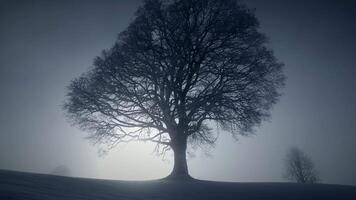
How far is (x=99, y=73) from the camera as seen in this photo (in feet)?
54.3

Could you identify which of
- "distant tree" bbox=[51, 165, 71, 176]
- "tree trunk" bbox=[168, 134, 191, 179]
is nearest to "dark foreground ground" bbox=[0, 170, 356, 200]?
"tree trunk" bbox=[168, 134, 191, 179]

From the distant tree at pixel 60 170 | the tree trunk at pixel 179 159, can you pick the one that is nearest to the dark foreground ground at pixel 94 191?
the tree trunk at pixel 179 159

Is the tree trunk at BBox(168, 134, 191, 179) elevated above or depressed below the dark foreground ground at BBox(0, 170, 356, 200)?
above

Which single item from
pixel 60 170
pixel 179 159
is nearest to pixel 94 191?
pixel 179 159

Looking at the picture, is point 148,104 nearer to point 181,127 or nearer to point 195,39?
point 181,127

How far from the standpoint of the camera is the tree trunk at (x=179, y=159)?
1670 cm

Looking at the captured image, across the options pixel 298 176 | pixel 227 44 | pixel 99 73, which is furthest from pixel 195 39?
pixel 298 176

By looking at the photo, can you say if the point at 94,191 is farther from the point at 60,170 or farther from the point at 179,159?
the point at 60,170

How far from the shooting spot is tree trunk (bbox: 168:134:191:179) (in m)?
16.7

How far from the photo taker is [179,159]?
1739 cm

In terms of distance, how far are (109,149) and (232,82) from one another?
9.18 m

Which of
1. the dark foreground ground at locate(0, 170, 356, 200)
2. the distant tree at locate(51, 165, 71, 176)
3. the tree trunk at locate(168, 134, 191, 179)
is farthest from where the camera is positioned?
the distant tree at locate(51, 165, 71, 176)

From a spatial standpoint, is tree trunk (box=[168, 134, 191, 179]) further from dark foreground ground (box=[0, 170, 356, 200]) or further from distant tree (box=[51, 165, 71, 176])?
distant tree (box=[51, 165, 71, 176])

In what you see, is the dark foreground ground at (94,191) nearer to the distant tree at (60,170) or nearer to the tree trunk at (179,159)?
the tree trunk at (179,159)
